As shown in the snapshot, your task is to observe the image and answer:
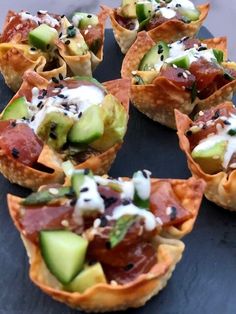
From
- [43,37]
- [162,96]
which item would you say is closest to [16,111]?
[43,37]

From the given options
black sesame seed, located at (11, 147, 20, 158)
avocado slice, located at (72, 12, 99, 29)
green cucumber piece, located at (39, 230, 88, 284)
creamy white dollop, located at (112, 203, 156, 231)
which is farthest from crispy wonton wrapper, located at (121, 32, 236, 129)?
green cucumber piece, located at (39, 230, 88, 284)

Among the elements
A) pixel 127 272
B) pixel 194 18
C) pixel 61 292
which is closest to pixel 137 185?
pixel 127 272

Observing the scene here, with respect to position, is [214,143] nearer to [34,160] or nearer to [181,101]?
[181,101]

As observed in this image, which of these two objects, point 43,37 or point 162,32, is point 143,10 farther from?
point 43,37

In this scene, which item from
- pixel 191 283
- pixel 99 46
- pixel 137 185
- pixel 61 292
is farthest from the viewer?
pixel 99 46

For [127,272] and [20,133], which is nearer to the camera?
[127,272]

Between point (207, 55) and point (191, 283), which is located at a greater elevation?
point (207, 55)
